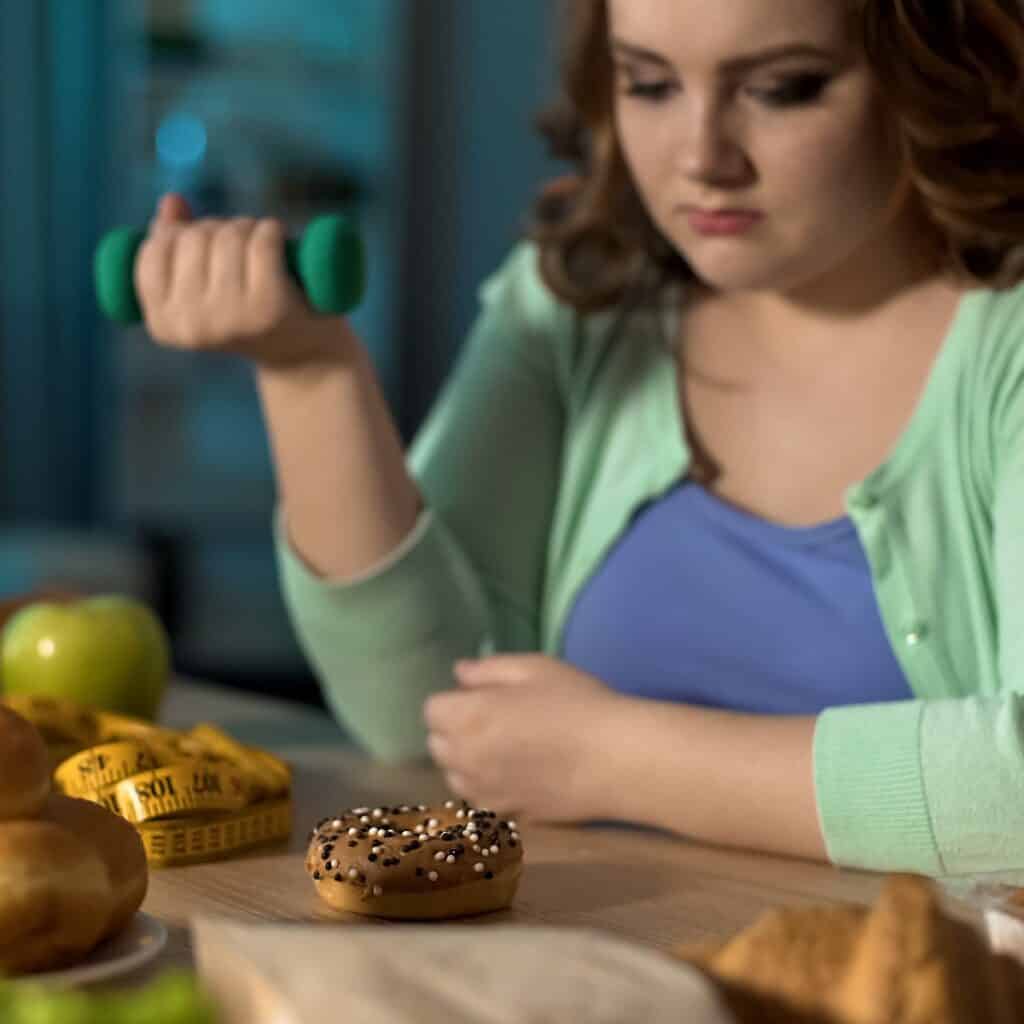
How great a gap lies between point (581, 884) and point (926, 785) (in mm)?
180

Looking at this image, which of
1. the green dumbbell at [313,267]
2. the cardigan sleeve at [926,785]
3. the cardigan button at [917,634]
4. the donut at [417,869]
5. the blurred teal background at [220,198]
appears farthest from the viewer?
the blurred teal background at [220,198]

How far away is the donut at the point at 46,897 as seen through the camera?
497 millimetres

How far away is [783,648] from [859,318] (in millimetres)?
224

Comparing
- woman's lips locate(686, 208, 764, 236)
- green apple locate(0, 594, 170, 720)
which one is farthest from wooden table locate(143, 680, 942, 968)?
woman's lips locate(686, 208, 764, 236)

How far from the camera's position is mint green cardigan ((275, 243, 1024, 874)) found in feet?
2.63

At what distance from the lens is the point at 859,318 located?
114 cm

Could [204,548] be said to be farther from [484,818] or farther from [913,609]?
[484,818]

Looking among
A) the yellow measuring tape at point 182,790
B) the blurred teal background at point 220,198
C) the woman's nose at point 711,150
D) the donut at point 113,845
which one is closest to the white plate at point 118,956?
the donut at point 113,845

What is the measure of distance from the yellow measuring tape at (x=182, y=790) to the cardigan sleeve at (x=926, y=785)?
0.84 feet

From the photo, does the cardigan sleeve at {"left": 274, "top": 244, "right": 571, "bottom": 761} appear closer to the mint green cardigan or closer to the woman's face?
the mint green cardigan

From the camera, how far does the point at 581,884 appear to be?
0.72 m

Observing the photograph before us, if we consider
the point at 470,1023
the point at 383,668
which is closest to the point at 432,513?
the point at 383,668

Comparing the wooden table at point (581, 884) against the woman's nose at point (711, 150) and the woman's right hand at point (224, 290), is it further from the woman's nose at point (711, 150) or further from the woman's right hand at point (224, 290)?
the woman's nose at point (711, 150)

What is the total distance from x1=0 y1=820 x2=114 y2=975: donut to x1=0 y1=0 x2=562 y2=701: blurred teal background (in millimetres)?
2695
